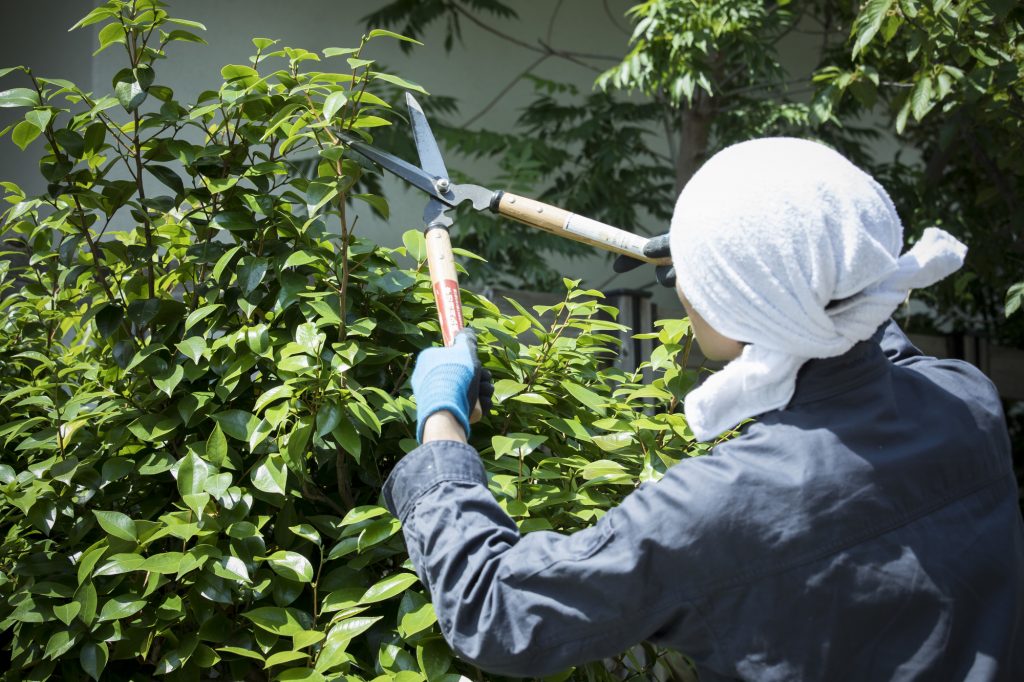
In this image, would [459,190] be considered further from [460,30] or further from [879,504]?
[460,30]

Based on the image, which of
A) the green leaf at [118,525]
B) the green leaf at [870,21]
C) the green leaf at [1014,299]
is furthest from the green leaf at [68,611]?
the green leaf at [1014,299]

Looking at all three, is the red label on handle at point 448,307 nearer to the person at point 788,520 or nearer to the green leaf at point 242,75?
the person at point 788,520

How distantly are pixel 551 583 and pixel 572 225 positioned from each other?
0.69 meters

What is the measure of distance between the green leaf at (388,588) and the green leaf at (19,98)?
0.97 m

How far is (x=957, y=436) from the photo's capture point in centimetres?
113

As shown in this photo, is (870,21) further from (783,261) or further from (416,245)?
(783,261)

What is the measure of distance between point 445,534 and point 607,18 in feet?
19.5

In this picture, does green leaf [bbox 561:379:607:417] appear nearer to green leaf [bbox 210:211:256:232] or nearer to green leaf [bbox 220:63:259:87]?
green leaf [bbox 210:211:256:232]

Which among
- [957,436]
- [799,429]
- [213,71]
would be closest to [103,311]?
[799,429]

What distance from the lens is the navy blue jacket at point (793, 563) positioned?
1.03m

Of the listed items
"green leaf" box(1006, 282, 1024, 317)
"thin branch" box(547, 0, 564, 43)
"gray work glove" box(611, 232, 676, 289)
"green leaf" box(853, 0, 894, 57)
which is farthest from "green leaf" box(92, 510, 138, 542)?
"thin branch" box(547, 0, 564, 43)

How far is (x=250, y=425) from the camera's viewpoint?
157cm

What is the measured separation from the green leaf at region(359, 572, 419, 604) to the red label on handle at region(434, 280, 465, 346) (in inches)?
13.9

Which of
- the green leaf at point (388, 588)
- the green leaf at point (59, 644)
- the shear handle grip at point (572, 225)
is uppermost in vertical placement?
the shear handle grip at point (572, 225)
